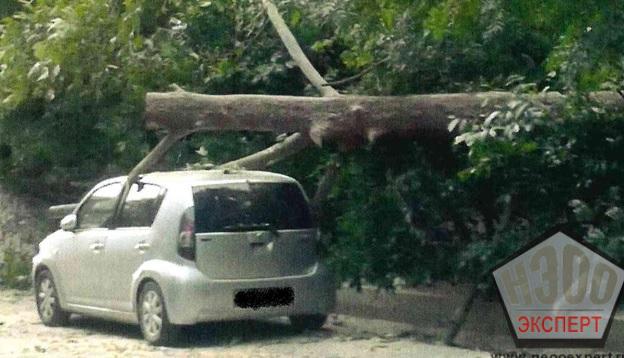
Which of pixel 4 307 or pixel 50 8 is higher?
pixel 50 8

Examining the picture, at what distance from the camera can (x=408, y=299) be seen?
12.8 m

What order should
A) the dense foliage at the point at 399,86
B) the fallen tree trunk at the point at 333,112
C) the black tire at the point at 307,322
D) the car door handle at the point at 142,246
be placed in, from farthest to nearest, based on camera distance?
the black tire at the point at 307,322 < the car door handle at the point at 142,246 < the fallen tree trunk at the point at 333,112 < the dense foliage at the point at 399,86

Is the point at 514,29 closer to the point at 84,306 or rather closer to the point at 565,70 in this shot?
the point at 565,70

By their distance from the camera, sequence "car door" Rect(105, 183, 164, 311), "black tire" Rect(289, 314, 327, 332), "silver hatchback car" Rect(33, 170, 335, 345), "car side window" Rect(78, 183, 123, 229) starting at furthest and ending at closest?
1. "car side window" Rect(78, 183, 123, 229)
2. "black tire" Rect(289, 314, 327, 332)
3. "car door" Rect(105, 183, 164, 311)
4. "silver hatchback car" Rect(33, 170, 335, 345)

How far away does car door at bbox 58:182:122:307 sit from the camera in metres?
12.6

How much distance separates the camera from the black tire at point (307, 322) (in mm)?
12305

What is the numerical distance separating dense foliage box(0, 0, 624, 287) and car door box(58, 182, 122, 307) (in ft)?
4.51

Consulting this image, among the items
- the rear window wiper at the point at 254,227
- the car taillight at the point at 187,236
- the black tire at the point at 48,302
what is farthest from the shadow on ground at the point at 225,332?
the rear window wiper at the point at 254,227

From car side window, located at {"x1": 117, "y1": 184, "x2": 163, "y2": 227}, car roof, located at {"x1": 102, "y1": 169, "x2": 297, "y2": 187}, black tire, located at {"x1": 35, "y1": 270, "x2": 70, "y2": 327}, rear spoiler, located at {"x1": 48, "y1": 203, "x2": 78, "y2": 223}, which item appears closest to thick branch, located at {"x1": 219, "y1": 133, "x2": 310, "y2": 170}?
car roof, located at {"x1": 102, "y1": 169, "x2": 297, "y2": 187}

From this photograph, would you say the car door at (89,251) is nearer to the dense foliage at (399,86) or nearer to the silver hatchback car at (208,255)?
the silver hatchback car at (208,255)

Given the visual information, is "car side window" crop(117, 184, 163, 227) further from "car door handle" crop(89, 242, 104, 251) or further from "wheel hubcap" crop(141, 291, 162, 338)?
"wheel hubcap" crop(141, 291, 162, 338)

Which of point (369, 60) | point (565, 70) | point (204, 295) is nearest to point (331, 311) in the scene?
point (204, 295)

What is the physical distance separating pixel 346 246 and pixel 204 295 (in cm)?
153

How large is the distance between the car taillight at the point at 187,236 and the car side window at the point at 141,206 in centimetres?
50
